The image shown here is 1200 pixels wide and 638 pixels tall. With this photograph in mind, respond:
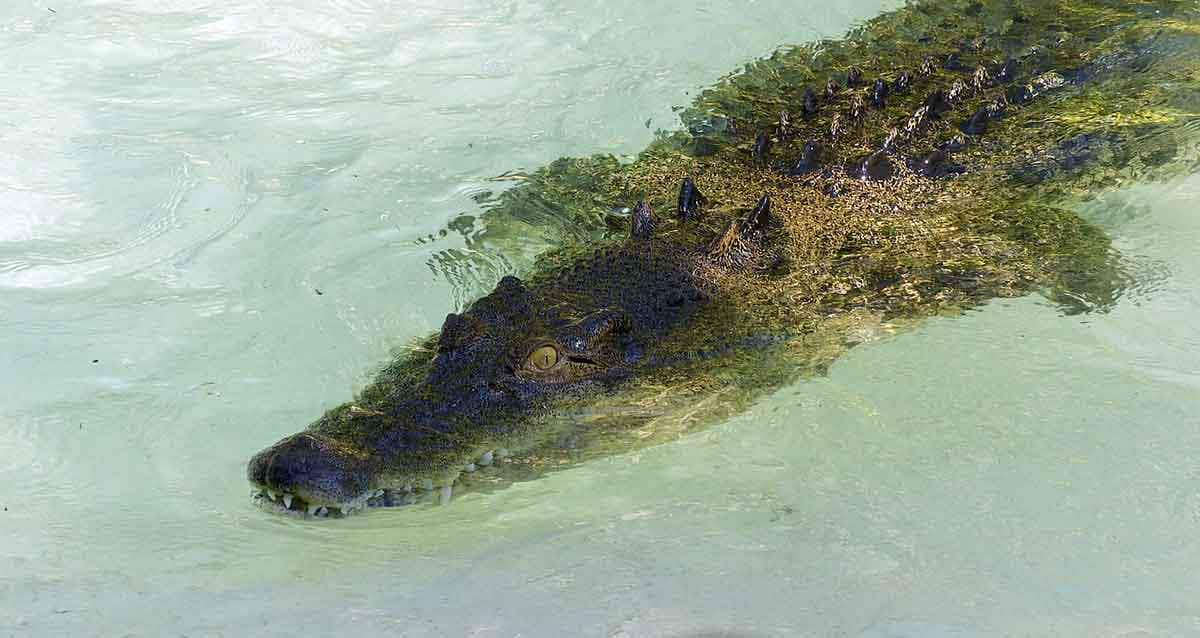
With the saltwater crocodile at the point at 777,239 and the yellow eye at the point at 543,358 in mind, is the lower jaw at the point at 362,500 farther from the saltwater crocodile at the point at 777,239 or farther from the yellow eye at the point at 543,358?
the yellow eye at the point at 543,358

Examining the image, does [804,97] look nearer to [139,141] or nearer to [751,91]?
[751,91]

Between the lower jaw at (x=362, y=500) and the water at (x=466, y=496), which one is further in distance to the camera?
the lower jaw at (x=362, y=500)

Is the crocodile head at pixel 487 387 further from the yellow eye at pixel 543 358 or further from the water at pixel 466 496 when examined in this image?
the water at pixel 466 496

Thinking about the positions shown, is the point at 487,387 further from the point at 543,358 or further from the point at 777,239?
the point at 777,239

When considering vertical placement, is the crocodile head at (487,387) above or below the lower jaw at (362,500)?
above

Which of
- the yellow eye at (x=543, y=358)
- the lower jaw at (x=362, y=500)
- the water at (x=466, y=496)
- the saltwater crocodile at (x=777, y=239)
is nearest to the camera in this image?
the water at (x=466, y=496)

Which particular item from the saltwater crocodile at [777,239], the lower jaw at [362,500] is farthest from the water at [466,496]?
the saltwater crocodile at [777,239]

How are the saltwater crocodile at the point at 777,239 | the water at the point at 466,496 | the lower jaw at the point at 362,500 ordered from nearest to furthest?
the water at the point at 466,496
the lower jaw at the point at 362,500
the saltwater crocodile at the point at 777,239

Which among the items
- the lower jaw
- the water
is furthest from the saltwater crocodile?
the water

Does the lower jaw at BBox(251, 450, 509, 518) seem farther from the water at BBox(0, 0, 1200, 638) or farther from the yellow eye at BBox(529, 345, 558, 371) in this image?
the yellow eye at BBox(529, 345, 558, 371)
